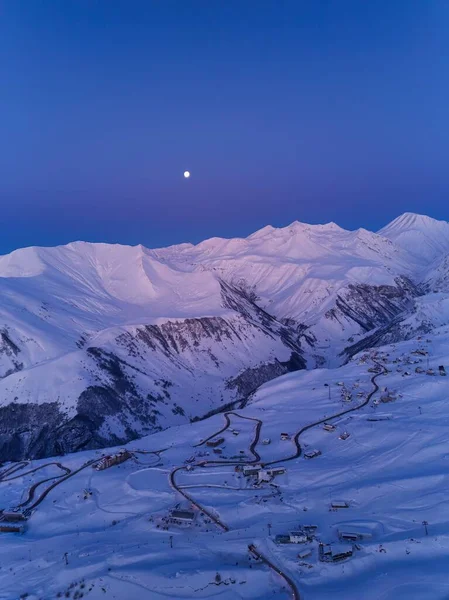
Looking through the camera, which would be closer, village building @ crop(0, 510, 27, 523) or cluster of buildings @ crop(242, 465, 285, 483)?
village building @ crop(0, 510, 27, 523)

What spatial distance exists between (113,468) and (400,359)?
3997cm

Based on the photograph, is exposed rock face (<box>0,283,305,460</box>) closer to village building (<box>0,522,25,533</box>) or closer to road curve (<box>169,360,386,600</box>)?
road curve (<box>169,360,386,600</box>)

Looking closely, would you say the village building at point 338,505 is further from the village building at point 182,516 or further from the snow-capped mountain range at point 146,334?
the snow-capped mountain range at point 146,334

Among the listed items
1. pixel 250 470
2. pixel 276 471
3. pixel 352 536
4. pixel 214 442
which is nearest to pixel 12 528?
pixel 250 470

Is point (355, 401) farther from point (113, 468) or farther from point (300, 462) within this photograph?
point (113, 468)

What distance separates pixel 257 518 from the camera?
Answer: 26141 millimetres

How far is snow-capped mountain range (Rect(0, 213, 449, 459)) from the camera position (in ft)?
208

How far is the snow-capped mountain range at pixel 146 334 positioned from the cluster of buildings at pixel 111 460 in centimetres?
1888

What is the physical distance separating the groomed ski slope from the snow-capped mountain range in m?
19.7

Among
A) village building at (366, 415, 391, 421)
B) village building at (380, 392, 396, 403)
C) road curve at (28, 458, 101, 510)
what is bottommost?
road curve at (28, 458, 101, 510)

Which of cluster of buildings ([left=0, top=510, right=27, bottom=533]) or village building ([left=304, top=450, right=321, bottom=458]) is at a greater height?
village building ([left=304, top=450, right=321, bottom=458])

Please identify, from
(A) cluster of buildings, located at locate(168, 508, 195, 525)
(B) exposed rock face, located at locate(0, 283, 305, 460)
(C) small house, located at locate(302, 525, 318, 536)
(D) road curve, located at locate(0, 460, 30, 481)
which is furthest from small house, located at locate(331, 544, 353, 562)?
(B) exposed rock face, located at locate(0, 283, 305, 460)

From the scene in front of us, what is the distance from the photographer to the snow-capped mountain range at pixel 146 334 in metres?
63.5

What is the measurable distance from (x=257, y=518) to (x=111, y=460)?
705 inches
